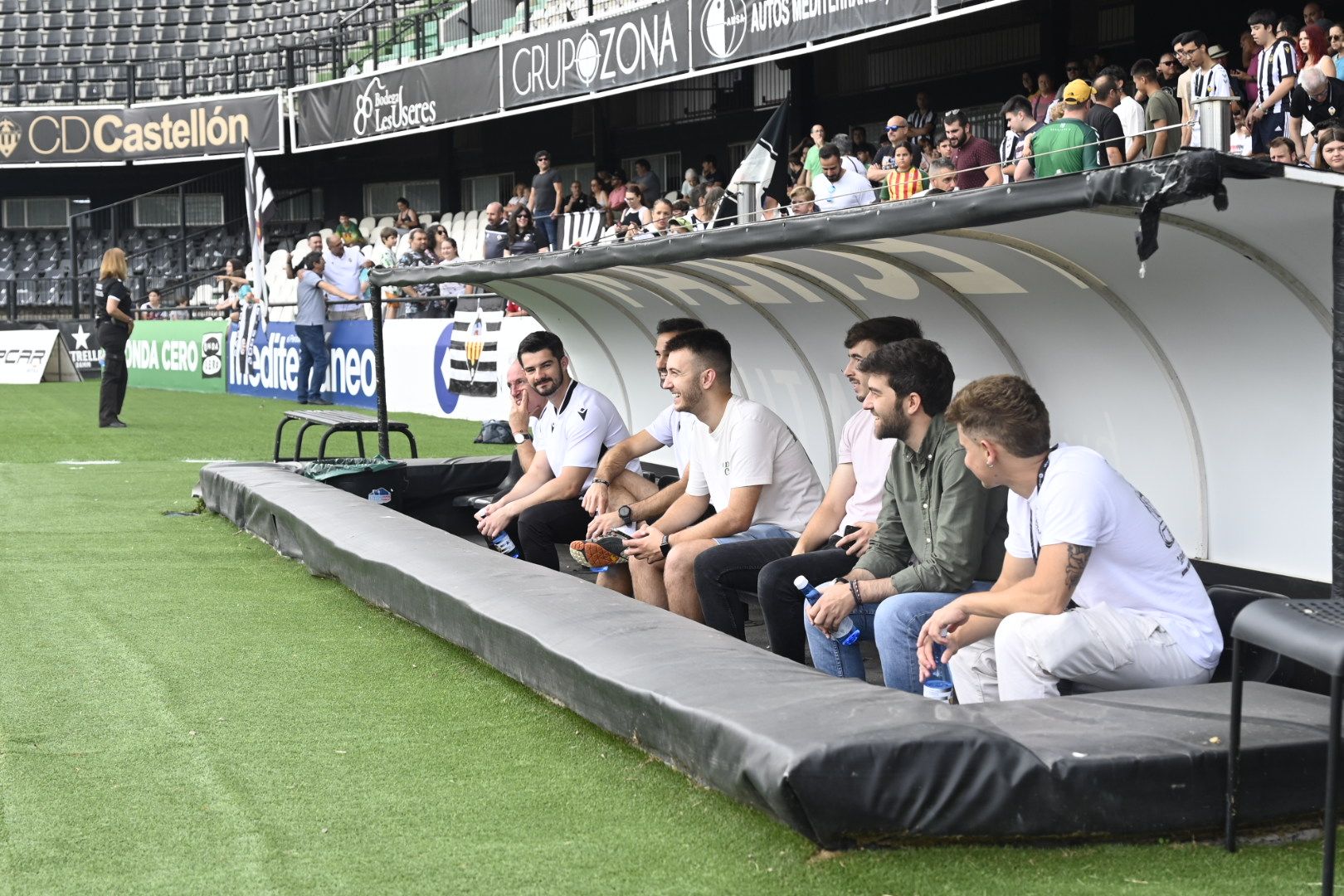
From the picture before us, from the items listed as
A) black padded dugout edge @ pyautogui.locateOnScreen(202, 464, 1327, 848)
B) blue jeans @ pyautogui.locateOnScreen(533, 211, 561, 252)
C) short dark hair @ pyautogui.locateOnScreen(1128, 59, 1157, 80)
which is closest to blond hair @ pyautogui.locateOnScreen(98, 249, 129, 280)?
blue jeans @ pyautogui.locateOnScreen(533, 211, 561, 252)

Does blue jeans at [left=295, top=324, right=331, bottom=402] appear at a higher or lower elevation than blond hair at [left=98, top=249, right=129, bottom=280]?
lower

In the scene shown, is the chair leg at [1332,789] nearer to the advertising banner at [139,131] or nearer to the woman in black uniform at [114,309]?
the woman in black uniform at [114,309]

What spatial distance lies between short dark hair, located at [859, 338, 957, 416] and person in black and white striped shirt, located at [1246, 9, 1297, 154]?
660 cm

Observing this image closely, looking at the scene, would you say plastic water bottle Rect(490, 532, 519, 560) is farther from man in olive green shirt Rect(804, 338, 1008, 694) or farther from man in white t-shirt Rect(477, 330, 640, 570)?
man in olive green shirt Rect(804, 338, 1008, 694)

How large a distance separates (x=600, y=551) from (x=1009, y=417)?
110 inches

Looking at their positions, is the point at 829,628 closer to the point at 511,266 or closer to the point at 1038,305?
the point at 1038,305

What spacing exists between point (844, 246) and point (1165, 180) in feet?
8.79

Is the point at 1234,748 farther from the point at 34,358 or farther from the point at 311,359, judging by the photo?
the point at 34,358

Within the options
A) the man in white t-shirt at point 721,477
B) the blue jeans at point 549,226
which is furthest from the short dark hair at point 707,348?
the blue jeans at point 549,226

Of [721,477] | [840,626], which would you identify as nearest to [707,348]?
[721,477]

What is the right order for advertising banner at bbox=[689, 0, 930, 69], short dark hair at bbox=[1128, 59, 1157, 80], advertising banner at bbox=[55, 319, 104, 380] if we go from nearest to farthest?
short dark hair at bbox=[1128, 59, 1157, 80] → advertising banner at bbox=[689, 0, 930, 69] → advertising banner at bbox=[55, 319, 104, 380]

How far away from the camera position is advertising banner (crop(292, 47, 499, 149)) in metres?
23.9

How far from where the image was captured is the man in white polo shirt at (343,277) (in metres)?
22.0

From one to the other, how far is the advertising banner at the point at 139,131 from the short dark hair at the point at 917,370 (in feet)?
84.7
